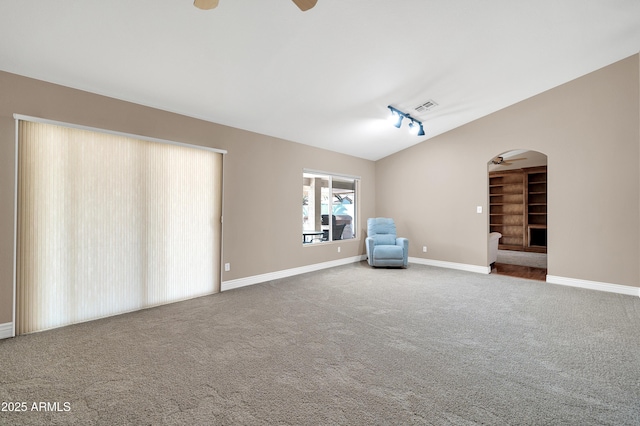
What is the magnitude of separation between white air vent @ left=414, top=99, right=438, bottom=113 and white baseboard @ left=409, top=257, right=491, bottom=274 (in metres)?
3.10

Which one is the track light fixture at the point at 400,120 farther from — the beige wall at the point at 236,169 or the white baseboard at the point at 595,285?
the white baseboard at the point at 595,285

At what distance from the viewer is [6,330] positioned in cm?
260

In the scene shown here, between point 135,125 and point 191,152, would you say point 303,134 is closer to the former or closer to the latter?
point 191,152

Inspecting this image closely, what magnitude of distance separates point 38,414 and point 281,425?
4.57 feet

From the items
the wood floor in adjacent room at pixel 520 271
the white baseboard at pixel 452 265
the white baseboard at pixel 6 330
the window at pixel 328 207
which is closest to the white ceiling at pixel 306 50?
the window at pixel 328 207

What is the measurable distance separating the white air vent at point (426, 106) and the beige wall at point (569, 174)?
151 centimetres

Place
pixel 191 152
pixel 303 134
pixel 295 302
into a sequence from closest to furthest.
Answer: pixel 295 302 < pixel 191 152 < pixel 303 134

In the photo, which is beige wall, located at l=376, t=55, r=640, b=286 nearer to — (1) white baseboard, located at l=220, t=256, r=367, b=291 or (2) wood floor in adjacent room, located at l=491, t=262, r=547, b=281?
(2) wood floor in adjacent room, located at l=491, t=262, r=547, b=281

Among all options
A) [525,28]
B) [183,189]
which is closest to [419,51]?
[525,28]

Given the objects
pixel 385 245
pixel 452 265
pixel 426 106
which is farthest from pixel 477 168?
pixel 385 245

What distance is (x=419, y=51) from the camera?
10.5 ft

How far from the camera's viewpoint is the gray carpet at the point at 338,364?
163 centimetres

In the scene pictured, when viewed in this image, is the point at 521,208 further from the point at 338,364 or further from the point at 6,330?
the point at 6,330

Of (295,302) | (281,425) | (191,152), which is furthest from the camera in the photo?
(191,152)
